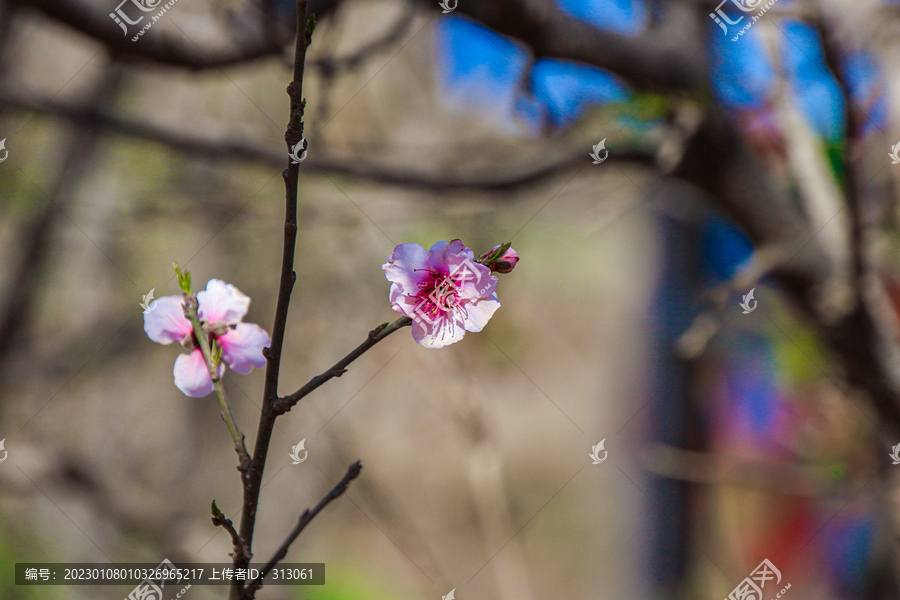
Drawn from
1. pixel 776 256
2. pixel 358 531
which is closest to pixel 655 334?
pixel 776 256

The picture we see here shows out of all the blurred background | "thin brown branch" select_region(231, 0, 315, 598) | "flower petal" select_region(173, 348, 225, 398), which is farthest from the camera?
the blurred background

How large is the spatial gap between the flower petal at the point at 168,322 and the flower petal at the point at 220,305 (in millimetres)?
18

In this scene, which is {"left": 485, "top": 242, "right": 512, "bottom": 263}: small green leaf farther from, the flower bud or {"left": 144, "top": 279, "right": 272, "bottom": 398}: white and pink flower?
{"left": 144, "top": 279, "right": 272, "bottom": 398}: white and pink flower

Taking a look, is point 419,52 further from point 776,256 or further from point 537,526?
point 537,526

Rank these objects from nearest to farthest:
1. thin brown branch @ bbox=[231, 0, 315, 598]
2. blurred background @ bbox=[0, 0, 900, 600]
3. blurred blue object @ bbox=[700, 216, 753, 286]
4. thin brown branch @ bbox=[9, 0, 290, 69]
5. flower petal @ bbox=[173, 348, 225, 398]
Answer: thin brown branch @ bbox=[231, 0, 315, 598], flower petal @ bbox=[173, 348, 225, 398], thin brown branch @ bbox=[9, 0, 290, 69], blurred background @ bbox=[0, 0, 900, 600], blurred blue object @ bbox=[700, 216, 753, 286]

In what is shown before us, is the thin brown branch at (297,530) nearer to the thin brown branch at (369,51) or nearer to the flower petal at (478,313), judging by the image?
the flower petal at (478,313)

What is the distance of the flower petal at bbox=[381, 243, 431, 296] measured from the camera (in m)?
0.37

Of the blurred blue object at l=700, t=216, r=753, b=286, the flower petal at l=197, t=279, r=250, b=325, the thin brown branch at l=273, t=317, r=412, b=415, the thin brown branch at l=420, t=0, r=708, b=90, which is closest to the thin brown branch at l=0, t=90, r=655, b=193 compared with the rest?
the thin brown branch at l=420, t=0, r=708, b=90

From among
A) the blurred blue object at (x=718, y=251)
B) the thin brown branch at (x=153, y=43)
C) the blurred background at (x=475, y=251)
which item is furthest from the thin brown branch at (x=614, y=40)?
the blurred blue object at (x=718, y=251)

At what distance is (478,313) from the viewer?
0.39 meters

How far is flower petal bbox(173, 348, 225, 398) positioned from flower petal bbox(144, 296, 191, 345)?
0.08 feet

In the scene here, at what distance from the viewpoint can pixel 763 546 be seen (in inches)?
73.3

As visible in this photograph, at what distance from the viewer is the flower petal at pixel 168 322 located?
16.8 inches

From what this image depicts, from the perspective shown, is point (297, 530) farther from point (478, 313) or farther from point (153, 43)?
point (153, 43)
